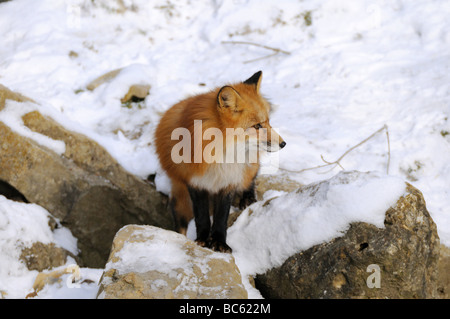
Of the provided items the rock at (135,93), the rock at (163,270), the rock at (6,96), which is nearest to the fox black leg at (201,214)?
the rock at (163,270)

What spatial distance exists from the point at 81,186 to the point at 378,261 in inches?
122

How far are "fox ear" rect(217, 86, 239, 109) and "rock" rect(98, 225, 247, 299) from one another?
1.09 metres

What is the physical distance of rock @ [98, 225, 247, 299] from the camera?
2.33 metres

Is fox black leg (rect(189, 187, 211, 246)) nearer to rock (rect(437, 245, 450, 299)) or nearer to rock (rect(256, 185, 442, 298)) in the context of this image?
rock (rect(256, 185, 442, 298))

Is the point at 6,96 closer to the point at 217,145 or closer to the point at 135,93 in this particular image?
the point at 135,93

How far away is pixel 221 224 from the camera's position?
3361mm

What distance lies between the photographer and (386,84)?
18.4ft

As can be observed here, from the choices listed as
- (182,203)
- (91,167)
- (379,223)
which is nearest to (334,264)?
(379,223)

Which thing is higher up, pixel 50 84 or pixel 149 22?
pixel 149 22

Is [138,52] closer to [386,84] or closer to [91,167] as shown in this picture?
[91,167]

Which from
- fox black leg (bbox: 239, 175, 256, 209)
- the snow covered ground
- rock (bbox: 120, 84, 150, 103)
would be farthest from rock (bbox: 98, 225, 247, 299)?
rock (bbox: 120, 84, 150, 103)

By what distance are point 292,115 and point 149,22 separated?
3.73 meters

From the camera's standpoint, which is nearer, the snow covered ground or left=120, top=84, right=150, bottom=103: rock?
the snow covered ground

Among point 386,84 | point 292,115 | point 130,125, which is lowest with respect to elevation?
point 130,125
